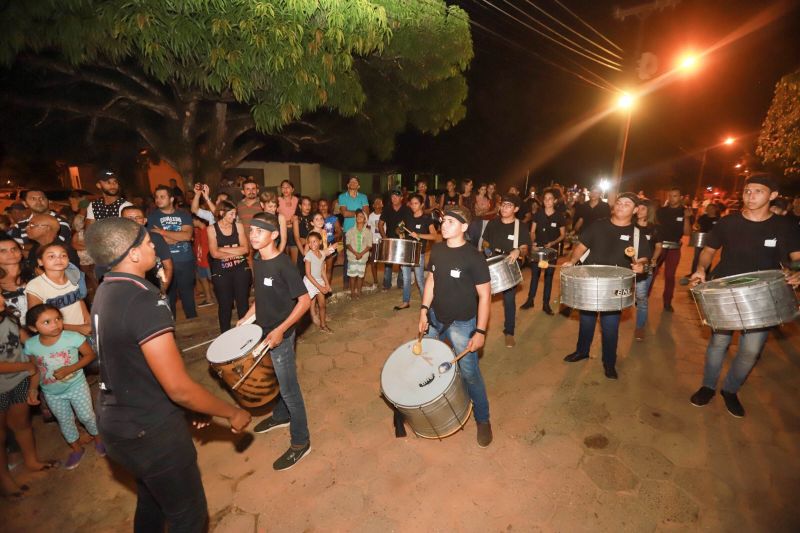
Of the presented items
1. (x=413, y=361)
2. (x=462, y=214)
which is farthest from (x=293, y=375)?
(x=462, y=214)

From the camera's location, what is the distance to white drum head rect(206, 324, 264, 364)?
2962 millimetres

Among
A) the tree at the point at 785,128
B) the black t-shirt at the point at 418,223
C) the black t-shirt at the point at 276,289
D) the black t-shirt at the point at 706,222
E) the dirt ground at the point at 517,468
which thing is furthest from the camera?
the tree at the point at 785,128

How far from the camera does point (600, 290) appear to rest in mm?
3842

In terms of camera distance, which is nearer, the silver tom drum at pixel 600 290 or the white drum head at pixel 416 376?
the white drum head at pixel 416 376

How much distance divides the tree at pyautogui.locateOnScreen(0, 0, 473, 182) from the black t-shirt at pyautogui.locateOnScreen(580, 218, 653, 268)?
5823mm

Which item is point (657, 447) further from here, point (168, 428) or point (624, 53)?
point (624, 53)

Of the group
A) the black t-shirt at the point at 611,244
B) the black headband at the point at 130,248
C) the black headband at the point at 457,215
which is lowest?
the black t-shirt at the point at 611,244

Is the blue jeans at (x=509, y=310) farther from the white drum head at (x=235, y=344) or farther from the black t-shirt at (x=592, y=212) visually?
the black t-shirt at (x=592, y=212)

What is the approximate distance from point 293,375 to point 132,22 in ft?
22.6

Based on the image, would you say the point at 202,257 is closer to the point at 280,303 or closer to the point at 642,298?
the point at 280,303

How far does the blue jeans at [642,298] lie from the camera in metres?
5.56

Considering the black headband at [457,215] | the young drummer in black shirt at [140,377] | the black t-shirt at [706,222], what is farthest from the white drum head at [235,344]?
the black t-shirt at [706,222]

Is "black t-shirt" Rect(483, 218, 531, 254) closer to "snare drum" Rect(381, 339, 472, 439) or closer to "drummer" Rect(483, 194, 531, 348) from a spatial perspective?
"drummer" Rect(483, 194, 531, 348)

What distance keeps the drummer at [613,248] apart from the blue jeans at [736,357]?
3.08ft
